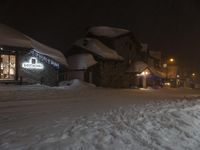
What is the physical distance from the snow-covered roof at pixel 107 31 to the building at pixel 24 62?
16024 millimetres

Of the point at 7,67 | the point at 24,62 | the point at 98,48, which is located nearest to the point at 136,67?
the point at 98,48

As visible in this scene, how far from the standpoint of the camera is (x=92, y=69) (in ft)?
140

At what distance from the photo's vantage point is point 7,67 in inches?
1205

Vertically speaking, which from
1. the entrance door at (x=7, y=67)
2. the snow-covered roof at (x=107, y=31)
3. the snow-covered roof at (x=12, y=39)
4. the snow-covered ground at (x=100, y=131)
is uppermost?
the snow-covered roof at (x=107, y=31)

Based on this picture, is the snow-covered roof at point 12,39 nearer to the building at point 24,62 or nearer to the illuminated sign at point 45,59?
the building at point 24,62

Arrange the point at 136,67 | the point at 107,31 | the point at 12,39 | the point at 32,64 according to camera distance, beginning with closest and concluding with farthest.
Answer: the point at 12,39 → the point at 32,64 → the point at 136,67 → the point at 107,31

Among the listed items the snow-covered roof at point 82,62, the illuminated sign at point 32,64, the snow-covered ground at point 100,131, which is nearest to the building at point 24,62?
the illuminated sign at point 32,64

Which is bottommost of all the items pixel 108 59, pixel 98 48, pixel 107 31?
pixel 108 59

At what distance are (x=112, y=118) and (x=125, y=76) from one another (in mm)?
35136

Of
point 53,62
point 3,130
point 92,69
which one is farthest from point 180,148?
point 92,69

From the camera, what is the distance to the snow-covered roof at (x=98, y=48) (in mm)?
42606

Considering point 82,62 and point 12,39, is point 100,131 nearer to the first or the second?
point 12,39

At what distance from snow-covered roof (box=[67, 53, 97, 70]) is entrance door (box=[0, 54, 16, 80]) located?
12.7 meters

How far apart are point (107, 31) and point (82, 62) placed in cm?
972
